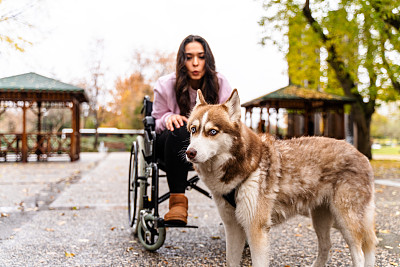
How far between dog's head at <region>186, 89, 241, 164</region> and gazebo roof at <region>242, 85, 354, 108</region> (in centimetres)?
1557

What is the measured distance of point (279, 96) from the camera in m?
18.2

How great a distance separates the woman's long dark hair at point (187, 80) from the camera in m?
3.88

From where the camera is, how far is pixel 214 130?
272cm

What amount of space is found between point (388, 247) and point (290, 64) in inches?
621

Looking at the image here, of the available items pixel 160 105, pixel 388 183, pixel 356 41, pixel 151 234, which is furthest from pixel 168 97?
pixel 356 41

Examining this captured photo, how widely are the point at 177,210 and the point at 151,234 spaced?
56 cm

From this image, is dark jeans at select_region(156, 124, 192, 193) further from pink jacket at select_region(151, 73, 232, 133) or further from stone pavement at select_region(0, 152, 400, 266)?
stone pavement at select_region(0, 152, 400, 266)

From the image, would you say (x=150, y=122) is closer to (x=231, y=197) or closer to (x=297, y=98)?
(x=231, y=197)

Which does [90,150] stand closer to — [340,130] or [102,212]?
[340,130]

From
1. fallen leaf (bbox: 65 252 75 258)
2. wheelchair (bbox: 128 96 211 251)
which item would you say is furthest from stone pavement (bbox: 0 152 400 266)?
wheelchair (bbox: 128 96 211 251)

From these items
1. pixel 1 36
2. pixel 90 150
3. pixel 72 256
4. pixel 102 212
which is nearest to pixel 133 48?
pixel 90 150

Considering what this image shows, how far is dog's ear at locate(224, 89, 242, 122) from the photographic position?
2.82 m

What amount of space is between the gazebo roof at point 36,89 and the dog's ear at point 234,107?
640 inches

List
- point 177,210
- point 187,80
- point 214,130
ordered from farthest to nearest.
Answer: point 187,80 → point 177,210 → point 214,130
